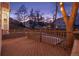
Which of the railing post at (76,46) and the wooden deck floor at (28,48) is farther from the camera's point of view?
the wooden deck floor at (28,48)

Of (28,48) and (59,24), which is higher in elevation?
(59,24)

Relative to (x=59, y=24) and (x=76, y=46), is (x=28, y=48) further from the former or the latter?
(x=76, y=46)

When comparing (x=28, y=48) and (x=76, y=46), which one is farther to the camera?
(x=28, y=48)

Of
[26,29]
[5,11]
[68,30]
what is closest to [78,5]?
[68,30]

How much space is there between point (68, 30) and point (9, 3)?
133cm

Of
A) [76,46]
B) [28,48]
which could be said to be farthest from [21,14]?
[76,46]

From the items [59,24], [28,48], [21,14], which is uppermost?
[21,14]

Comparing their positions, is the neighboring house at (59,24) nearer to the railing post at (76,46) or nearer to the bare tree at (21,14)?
the railing post at (76,46)

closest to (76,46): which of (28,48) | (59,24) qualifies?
(59,24)

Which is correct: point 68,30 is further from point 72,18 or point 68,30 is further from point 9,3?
point 9,3

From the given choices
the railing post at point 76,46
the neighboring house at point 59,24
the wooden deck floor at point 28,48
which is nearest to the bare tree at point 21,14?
the wooden deck floor at point 28,48

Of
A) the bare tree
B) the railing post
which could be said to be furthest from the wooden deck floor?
the bare tree

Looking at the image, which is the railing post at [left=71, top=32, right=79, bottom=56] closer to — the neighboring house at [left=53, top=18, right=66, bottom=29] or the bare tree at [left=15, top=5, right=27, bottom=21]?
the neighboring house at [left=53, top=18, right=66, bottom=29]

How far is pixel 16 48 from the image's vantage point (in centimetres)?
430
